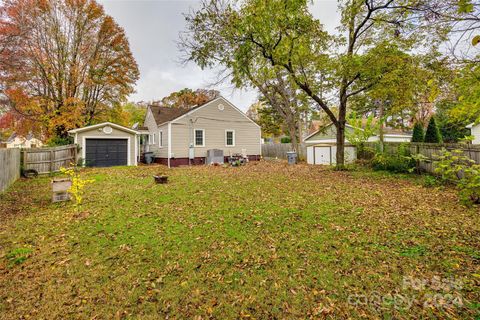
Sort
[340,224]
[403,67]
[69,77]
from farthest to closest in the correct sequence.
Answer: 1. [69,77]
2. [403,67]
3. [340,224]

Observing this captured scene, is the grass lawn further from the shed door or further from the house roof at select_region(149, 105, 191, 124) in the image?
the house roof at select_region(149, 105, 191, 124)

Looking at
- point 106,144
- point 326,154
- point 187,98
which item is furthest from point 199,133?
point 187,98

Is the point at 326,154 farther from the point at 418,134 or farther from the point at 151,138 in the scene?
the point at 151,138

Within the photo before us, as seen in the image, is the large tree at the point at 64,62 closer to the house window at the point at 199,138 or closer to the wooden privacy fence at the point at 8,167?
the wooden privacy fence at the point at 8,167

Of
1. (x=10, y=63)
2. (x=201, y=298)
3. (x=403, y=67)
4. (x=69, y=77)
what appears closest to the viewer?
(x=201, y=298)

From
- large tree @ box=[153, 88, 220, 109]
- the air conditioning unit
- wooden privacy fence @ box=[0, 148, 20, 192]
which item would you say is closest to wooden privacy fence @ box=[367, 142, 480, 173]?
the air conditioning unit

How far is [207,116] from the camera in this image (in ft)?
56.6

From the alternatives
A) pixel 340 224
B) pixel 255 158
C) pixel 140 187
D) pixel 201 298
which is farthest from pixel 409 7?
pixel 255 158

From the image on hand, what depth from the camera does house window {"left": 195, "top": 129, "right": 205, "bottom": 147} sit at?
17047 mm

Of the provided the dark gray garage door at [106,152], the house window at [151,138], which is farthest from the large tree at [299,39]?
the house window at [151,138]

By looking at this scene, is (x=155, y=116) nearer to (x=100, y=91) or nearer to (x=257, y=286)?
(x=100, y=91)

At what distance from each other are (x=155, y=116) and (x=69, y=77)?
20.8 ft

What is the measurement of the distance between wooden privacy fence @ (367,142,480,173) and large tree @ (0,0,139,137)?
19.9m

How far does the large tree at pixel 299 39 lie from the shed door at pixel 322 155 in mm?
4434
